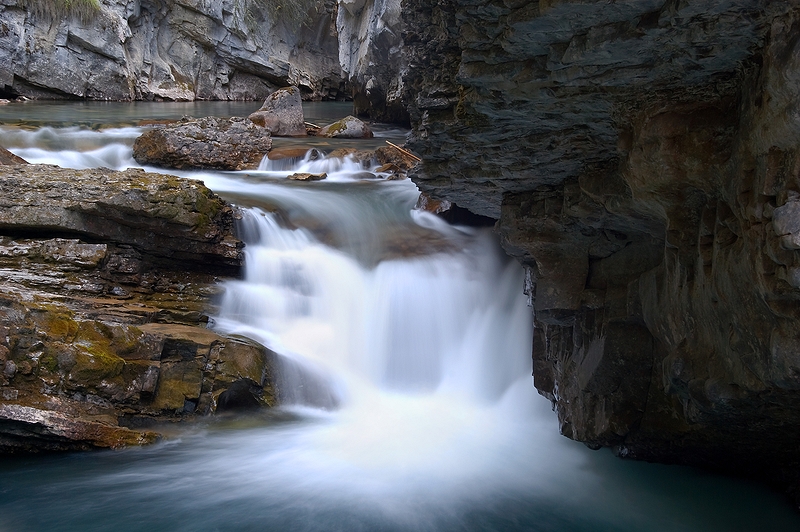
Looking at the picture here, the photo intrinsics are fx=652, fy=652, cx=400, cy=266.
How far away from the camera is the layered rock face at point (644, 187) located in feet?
7.70

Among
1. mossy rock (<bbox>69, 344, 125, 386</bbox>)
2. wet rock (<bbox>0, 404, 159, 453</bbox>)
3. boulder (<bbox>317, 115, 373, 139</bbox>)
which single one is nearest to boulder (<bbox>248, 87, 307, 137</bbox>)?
boulder (<bbox>317, 115, 373, 139</bbox>)

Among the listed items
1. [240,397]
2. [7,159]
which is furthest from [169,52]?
[240,397]

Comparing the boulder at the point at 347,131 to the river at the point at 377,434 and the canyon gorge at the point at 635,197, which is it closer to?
the river at the point at 377,434

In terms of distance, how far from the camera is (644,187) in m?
3.24

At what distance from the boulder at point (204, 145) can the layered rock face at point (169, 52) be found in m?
12.9

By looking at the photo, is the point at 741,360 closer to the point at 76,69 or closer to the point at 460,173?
the point at 460,173

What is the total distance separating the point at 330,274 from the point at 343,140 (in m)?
7.39

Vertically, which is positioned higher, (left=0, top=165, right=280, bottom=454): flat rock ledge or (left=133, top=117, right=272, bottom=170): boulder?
(left=133, top=117, right=272, bottom=170): boulder

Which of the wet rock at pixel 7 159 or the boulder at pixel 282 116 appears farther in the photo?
the boulder at pixel 282 116

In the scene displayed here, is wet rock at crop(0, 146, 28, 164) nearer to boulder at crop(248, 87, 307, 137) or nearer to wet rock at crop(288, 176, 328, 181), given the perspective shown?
wet rock at crop(288, 176, 328, 181)

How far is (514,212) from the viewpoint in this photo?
16.6 feet

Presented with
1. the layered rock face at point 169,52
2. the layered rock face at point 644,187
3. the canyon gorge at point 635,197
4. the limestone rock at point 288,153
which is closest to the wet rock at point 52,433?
the canyon gorge at point 635,197

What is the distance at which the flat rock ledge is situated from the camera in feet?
15.5

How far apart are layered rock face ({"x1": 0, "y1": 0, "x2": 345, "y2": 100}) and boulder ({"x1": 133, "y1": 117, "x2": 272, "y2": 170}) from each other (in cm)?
1285
